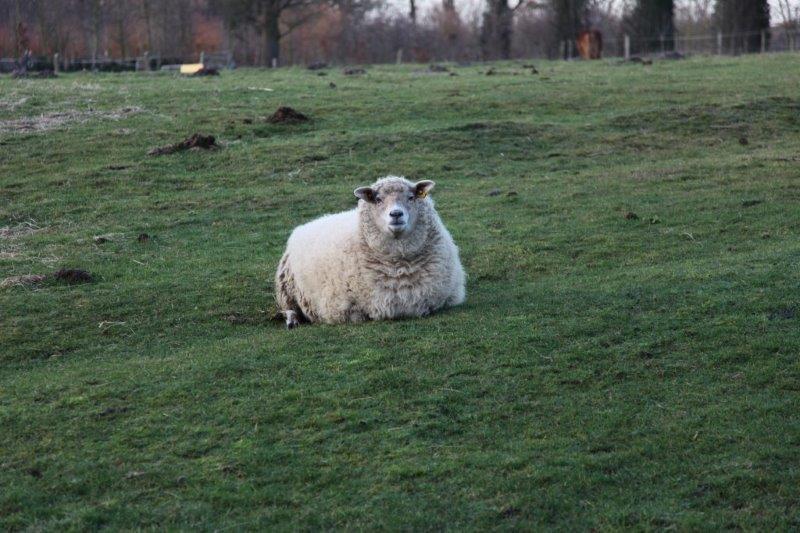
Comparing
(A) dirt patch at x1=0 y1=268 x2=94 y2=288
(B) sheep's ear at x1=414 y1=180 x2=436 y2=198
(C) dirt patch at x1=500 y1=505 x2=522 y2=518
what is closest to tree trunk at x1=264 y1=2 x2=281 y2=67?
(A) dirt patch at x1=0 y1=268 x2=94 y2=288

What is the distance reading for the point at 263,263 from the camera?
13562 millimetres

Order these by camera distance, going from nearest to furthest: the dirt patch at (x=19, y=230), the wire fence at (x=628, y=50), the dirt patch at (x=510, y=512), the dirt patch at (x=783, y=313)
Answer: the dirt patch at (x=510, y=512) < the dirt patch at (x=783, y=313) < the dirt patch at (x=19, y=230) < the wire fence at (x=628, y=50)

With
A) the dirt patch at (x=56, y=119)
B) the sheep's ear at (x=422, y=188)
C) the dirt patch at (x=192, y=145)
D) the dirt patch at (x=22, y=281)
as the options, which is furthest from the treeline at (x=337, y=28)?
the sheep's ear at (x=422, y=188)

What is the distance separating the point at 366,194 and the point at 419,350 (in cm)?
256

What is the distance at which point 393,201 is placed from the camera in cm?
1069

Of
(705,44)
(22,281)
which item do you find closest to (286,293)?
(22,281)

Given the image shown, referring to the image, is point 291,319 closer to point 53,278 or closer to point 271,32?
point 53,278

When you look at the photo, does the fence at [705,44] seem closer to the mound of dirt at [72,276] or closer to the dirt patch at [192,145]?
the dirt patch at [192,145]

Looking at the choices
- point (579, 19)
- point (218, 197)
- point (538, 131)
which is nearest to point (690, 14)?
point (579, 19)

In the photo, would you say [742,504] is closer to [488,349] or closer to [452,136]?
[488,349]

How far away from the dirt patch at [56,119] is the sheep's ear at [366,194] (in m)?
13.6

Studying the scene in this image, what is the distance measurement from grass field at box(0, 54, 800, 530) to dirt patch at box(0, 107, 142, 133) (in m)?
1.02

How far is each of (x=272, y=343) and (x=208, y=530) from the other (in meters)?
3.35

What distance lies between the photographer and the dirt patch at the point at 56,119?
2230cm
